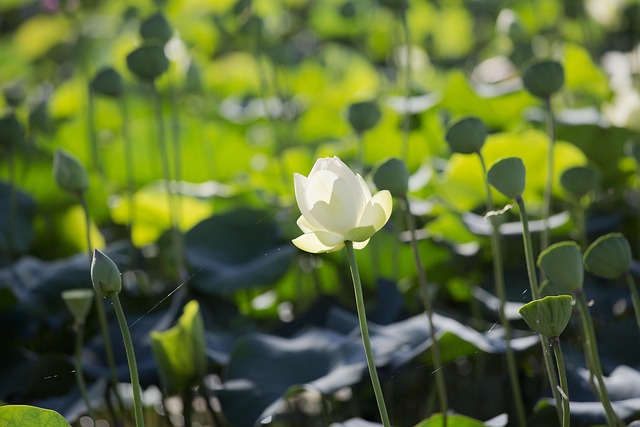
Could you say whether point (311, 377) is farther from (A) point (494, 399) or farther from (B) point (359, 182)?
(B) point (359, 182)

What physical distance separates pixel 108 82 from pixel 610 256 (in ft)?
2.23

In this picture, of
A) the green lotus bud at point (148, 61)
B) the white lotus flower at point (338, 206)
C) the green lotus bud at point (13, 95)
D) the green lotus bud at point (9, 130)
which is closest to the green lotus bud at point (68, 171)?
the green lotus bud at point (148, 61)

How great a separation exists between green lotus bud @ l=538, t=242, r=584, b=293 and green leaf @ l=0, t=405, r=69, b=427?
0.36m

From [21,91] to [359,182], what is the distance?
0.88 metres

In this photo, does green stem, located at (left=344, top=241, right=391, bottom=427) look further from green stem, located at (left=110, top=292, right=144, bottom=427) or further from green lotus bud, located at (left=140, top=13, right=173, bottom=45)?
green lotus bud, located at (left=140, top=13, right=173, bottom=45)

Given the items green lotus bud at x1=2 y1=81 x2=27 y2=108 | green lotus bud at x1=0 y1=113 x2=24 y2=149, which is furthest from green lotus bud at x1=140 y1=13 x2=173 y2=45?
green lotus bud at x1=2 y1=81 x2=27 y2=108

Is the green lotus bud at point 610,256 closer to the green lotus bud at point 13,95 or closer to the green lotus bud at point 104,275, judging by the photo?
the green lotus bud at point 104,275

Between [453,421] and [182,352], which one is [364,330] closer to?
[453,421]

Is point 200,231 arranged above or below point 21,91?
below

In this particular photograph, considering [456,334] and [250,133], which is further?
[250,133]

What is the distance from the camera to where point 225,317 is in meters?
1.09

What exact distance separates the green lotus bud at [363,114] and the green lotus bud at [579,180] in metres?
0.24

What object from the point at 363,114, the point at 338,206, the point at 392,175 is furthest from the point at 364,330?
the point at 363,114

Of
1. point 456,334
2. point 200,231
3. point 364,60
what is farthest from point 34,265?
point 364,60
